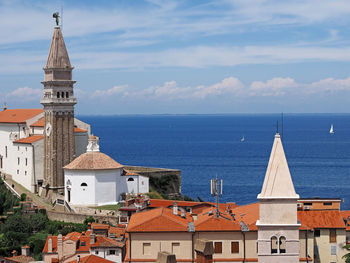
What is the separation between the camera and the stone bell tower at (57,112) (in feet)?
210

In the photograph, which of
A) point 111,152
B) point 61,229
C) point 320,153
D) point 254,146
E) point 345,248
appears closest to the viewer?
point 345,248

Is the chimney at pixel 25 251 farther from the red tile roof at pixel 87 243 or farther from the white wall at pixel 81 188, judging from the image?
the white wall at pixel 81 188

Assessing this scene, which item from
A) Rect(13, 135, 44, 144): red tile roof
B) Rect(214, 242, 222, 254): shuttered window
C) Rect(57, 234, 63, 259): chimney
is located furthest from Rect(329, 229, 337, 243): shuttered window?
Rect(13, 135, 44, 144): red tile roof

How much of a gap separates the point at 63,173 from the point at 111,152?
97.7 meters

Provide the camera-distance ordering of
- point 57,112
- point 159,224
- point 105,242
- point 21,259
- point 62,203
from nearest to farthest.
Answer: point 159,224, point 105,242, point 21,259, point 62,203, point 57,112

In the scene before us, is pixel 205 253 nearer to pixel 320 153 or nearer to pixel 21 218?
pixel 21 218

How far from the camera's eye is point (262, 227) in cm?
2539


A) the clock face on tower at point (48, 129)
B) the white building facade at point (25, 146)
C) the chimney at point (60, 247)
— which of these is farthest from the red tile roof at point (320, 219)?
the white building facade at point (25, 146)

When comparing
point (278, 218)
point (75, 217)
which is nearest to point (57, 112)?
point (75, 217)

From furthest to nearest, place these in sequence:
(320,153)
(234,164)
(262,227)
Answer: (320,153) → (234,164) → (262,227)

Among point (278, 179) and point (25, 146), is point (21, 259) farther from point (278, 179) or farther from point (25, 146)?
point (25, 146)

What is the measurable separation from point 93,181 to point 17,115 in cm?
1863

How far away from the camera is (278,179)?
25891 millimetres

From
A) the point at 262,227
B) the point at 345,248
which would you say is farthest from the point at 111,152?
the point at 262,227
